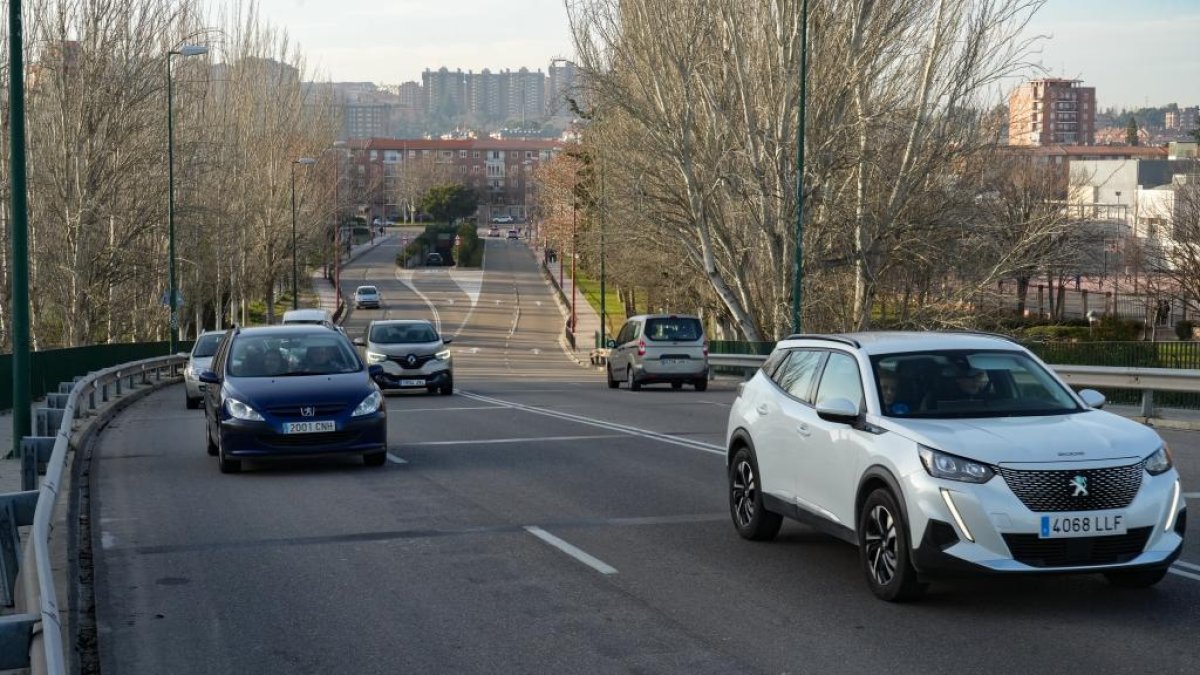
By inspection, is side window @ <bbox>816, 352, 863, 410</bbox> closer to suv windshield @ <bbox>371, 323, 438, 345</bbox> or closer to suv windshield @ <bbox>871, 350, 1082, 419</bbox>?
suv windshield @ <bbox>871, 350, 1082, 419</bbox>

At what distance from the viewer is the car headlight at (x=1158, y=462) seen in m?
7.80

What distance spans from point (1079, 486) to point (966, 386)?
1.43m

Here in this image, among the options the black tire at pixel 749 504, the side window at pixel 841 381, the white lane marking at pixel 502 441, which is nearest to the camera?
the side window at pixel 841 381

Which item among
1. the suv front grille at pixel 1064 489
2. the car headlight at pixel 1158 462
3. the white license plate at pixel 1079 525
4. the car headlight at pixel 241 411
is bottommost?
the car headlight at pixel 241 411

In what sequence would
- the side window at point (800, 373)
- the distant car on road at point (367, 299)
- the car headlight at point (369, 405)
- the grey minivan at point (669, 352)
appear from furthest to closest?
the distant car on road at point (367, 299)
the grey minivan at point (669, 352)
the car headlight at point (369, 405)
the side window at point (800, 373)

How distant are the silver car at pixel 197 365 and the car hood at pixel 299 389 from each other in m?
11.5

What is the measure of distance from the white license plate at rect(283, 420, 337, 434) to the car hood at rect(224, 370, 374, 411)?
0.72ft

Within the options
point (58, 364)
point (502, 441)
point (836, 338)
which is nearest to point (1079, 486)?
point (836, 338)

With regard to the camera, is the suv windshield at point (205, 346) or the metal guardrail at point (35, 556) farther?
the suv windshield at point (205, 346)

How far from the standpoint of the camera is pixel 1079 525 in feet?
24.8

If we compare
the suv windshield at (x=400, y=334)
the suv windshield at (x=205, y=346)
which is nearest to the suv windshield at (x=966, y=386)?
the suv windshield at (x=400, y=334)

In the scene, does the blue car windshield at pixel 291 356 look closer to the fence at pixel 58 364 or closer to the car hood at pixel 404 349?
the fence at pixel 58 364

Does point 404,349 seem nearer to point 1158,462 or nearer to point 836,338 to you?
point 836,338

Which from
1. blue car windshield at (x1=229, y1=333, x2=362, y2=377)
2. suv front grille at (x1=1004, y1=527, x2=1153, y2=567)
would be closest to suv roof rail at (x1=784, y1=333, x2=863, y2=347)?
suv front grille at (x1=1004, y1=527, x2=1153, y2=567)
